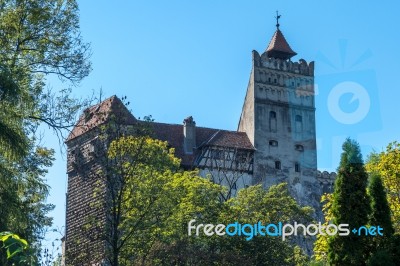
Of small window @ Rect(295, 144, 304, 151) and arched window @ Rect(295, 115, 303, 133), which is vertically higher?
arched window @ Rect(295, 115, 303, 133)

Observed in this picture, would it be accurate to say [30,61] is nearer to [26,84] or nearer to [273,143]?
[26,84]

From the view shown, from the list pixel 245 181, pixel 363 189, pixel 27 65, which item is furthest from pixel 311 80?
pixel 27 65

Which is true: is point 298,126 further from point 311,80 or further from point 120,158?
point 120,158

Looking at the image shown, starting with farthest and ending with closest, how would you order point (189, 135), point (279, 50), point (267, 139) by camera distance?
point (279, 50) → point (267, 139) → point (189, 135)

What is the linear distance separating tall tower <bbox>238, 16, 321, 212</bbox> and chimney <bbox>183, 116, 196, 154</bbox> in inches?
169

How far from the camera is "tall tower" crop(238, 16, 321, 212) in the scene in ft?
196

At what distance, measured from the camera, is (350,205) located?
81.9ft

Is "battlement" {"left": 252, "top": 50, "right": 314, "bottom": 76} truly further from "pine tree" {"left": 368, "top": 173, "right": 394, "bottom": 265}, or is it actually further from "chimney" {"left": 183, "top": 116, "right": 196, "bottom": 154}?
"pine tree" {"left": 368, "top": 173, "right": 394, "bottom": 265}

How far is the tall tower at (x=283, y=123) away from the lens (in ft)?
196

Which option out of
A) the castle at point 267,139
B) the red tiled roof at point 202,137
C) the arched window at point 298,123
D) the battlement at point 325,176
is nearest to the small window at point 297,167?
the castle at point 267,139

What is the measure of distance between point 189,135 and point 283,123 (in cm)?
724

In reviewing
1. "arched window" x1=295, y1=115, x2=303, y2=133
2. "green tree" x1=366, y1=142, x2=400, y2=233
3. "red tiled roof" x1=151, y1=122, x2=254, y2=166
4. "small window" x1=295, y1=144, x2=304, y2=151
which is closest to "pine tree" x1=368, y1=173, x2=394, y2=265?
"green tree" x1=366, y1=142, x2=400, y2=233
